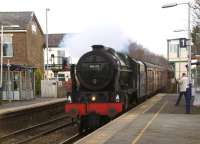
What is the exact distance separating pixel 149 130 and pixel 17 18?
3933cm

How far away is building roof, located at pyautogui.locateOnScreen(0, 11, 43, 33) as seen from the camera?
50541mm

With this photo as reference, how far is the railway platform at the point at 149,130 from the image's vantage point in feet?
43.5

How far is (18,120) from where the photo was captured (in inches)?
915

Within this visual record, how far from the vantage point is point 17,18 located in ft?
172

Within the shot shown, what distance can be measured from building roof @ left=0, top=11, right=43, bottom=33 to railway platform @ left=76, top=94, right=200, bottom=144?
31872mm

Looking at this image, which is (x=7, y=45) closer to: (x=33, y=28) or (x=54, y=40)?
(x=33, y=28)

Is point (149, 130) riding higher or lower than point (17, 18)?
lower

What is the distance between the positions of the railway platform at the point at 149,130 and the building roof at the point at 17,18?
31.9 m

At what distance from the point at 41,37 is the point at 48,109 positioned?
1172 inches

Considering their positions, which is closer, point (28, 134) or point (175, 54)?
point (28, 134)

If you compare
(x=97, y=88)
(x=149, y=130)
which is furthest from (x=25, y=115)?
(x=149, y=130)

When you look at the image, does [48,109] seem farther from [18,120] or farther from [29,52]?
[29,52]

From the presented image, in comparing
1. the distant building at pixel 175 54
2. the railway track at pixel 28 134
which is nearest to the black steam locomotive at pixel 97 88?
the railway track at pixel 28 134

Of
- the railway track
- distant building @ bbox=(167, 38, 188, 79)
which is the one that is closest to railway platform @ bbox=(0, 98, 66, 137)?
the railway track
